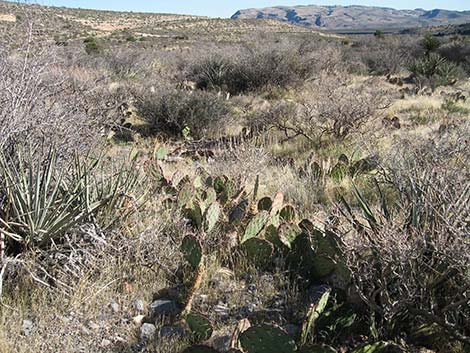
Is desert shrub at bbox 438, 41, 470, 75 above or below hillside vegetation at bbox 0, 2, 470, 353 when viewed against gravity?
above

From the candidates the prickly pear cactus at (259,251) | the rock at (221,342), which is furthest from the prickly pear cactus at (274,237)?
the rock at (221,342)

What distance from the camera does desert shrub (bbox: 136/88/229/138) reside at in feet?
28.7

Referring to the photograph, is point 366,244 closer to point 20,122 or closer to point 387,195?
point 387,195

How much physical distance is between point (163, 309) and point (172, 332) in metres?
0.28

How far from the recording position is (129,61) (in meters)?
16.2

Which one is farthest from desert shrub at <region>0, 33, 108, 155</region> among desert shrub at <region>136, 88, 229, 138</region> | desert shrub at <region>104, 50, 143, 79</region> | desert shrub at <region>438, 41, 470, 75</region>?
desert shrub at <region>438, 41, 470, 75</region>

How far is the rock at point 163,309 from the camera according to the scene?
9.87 feet

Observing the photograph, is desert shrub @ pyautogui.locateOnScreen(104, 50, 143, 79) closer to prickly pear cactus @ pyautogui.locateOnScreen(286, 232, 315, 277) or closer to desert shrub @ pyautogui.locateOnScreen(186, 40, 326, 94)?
desert shrub @ pyautogui.locateOnScreen(186, 40, 326, 94)

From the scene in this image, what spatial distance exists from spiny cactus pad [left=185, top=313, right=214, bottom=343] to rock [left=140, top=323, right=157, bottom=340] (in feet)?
0.80

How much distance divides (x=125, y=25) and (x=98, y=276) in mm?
59783

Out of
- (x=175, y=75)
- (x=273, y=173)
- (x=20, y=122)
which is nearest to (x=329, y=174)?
(x=273, y=173)

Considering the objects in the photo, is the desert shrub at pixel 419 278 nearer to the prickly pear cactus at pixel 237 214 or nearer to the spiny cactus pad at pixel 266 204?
the prickly pear cactus at pixel 237 214

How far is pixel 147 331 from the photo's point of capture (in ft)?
9.21

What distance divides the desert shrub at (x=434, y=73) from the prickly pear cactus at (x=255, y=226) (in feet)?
40.1
